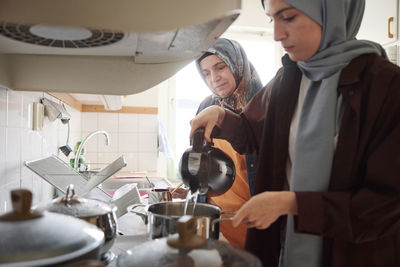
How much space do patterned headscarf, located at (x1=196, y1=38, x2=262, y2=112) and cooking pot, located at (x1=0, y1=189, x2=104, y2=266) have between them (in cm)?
139

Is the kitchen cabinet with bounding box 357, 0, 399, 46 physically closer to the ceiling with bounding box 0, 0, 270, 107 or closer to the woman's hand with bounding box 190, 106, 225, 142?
the woman's hand with bounding box 190, 106, 225, 142

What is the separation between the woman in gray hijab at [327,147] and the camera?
77 cm

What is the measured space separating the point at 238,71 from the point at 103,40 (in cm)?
119

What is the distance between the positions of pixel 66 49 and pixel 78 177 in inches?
25.5

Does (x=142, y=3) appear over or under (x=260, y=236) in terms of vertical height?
over

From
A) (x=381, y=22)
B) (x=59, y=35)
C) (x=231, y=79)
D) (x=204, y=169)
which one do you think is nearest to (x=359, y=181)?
(x=204, y=169)

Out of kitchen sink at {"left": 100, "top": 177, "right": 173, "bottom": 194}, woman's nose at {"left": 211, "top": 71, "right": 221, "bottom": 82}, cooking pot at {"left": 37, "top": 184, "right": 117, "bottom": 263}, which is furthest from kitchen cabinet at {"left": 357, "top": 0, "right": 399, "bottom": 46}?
cooking pot at {"left": 37, "top": 184, "right": 117, "bottom": 263}

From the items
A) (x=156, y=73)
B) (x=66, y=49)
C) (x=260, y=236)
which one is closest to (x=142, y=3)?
(x=66, y=49)

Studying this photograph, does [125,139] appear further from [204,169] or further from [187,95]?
[204,169]

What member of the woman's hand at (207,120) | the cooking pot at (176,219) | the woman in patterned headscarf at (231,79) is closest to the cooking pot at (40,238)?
the cooking pot at (176,219)

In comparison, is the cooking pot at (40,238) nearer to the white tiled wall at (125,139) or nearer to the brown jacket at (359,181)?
the brown jacket at (359,181)

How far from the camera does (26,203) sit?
0.47 metres

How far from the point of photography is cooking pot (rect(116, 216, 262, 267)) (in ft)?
1.54

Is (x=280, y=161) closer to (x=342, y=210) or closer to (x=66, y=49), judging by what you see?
Result: (x=342, y=210)
